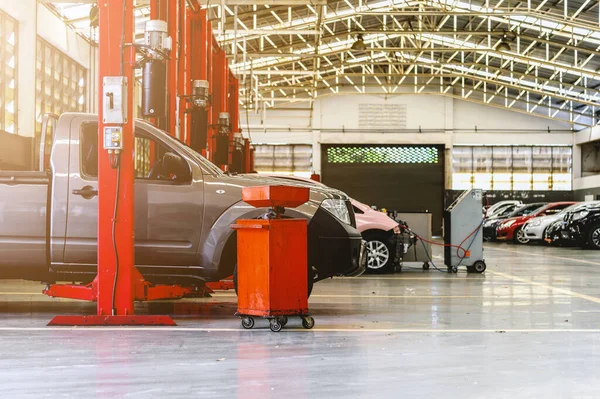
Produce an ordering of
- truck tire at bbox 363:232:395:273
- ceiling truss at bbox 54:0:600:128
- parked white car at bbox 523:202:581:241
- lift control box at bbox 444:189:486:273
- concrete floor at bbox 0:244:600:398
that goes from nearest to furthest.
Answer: concrete floor at bbox 0:244:600:398
truck tire at bbox 363:232:395:273
lift control box at bbox 444:189:486:273
parked white car at bbox 523:202:581:241
ceiling truss at bbox 54:0:600:128

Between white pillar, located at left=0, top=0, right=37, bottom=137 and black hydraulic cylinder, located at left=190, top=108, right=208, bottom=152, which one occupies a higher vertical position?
white pillar, located at left=0, top=0, right=37, bottom=137

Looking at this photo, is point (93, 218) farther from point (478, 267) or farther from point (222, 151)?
point (478, 267)

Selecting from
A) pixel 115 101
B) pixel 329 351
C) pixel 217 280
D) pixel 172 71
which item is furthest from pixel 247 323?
pixel 172 71

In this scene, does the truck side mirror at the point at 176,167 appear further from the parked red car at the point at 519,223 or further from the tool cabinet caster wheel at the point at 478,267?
the parked red car at the point at 519,223

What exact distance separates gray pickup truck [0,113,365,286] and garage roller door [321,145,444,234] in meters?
32.1

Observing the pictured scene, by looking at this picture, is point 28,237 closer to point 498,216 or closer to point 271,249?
point 271,249

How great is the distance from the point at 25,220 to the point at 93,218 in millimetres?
618

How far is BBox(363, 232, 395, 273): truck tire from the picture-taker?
12.3 metres

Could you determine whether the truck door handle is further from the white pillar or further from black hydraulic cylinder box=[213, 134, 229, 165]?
the white pillar

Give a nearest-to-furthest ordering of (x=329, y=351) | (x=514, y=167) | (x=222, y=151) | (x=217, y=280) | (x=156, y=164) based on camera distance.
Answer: (x=329, y=351) < (x=217, y=280) < (x=156, y=164) < (x=222, y=151) < (x=514, y=167)

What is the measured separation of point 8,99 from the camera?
17.8m

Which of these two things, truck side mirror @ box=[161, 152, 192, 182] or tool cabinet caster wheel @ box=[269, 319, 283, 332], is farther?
truck side mirror @ box=[161, 152, 192, 182]

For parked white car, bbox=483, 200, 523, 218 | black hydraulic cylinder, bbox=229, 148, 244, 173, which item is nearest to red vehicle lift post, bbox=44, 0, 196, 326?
black hydraulic cylinder, bbox=229, 148, 244, 173

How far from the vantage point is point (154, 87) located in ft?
22.1
